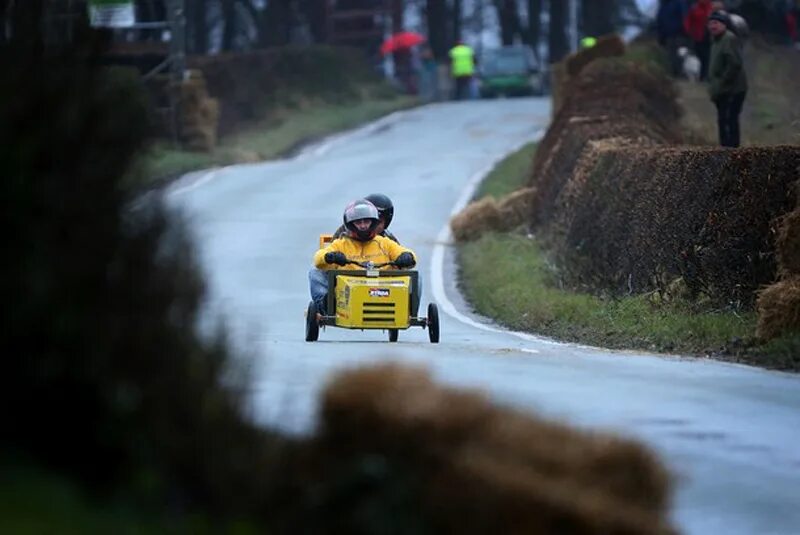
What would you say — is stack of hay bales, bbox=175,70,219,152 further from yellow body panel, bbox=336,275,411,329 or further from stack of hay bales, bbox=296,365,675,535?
stack of hay bales, bbox=296,365,675,535

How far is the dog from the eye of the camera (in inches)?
1738

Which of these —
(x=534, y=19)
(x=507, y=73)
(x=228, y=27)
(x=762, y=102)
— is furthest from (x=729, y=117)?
(x=534, y=19)

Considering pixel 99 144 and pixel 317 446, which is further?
pixel 99 144

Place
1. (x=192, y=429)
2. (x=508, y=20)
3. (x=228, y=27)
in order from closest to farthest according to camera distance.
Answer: (x=192, y=429)
(x=228, y=27)
(x=508, y=20)

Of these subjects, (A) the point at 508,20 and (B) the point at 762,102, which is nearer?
(B) the point at 762,102

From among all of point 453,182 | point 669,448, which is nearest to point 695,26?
point 453,182

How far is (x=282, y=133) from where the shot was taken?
177 feet

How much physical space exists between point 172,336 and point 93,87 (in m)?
1.18

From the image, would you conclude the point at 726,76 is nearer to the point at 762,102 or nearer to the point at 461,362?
the point at 461,362

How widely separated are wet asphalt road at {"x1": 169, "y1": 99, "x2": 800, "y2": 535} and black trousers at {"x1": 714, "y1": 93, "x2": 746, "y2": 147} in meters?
4.38

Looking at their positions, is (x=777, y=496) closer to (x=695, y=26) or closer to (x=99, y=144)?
(x=99, y=144)

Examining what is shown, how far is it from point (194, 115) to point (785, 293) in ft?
105

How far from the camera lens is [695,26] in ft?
136

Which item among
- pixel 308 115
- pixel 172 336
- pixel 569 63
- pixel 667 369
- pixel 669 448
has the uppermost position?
pixel 172 336
